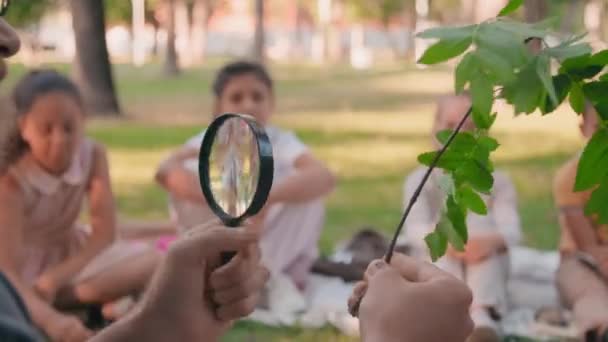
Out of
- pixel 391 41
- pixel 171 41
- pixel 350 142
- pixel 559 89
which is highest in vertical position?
pixel 559 89

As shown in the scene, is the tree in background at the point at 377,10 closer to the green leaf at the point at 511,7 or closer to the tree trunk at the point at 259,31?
the tree trunk at the point at 259,31

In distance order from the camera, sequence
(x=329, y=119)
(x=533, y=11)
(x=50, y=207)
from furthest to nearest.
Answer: (x=329, y=119) < (x=533, y=11) < (x=50, y=207)

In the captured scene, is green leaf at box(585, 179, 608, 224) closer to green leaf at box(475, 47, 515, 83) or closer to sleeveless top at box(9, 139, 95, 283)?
green leaf at box(475, 47, 515, 83)

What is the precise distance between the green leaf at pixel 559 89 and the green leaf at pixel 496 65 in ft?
0.29

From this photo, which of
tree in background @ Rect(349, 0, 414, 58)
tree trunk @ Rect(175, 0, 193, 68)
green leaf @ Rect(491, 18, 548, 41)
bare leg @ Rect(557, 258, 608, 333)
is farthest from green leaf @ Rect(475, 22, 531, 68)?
tree in background @ Rect(349, 0, 414, 58)

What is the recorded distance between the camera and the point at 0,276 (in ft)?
3.94

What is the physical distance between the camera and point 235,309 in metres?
1.54

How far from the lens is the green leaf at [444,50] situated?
45.0 inches

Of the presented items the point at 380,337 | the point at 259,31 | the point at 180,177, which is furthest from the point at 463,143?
the point at 259,31

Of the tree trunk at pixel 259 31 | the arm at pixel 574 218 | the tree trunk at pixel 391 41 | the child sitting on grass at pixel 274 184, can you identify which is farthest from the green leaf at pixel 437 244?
the tree trunk at pixel 391 41

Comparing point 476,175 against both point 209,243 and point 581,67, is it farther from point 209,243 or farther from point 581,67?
point 209,243

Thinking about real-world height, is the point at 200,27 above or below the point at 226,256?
below

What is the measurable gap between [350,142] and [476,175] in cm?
1040

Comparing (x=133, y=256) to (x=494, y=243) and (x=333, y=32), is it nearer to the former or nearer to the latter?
(x=494, y=243)
